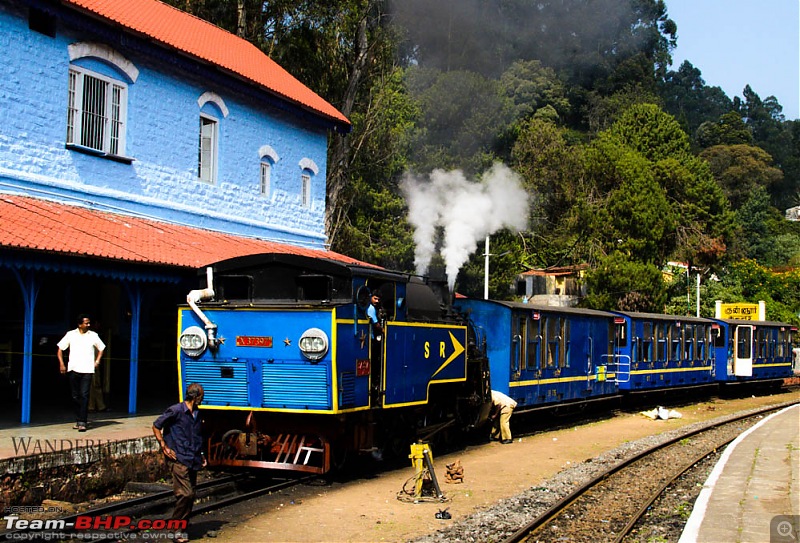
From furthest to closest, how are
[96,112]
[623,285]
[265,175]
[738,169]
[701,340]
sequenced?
[738,169] → [623,285] → [701,340] → [265,175] → [96,112]

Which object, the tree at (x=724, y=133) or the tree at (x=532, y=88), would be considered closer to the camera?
the tree at (x=532, y=88)

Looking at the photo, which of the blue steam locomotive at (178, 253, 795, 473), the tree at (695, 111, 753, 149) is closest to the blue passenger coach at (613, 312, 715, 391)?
the blue steam locomotive at (178, 253, 795, 473)

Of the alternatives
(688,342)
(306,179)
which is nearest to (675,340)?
(688,342)

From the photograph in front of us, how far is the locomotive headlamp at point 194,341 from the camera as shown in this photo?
33.5 ft

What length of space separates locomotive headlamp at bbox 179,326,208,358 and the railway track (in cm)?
446

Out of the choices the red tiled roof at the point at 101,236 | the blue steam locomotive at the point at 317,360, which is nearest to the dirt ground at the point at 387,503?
the blue steam locomotive at the point at 317,360

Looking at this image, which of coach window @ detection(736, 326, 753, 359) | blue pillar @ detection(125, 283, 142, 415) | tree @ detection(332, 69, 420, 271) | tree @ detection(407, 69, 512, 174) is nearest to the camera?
blue pillar @ detection(125, 283, 142, 415)

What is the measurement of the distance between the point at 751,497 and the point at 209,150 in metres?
13.3

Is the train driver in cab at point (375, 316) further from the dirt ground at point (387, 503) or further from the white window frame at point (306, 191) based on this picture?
the white window frame at point (306, 191)

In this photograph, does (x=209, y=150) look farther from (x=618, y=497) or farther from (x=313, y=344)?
(x=618, y=497)

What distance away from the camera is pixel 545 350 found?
17.4 m

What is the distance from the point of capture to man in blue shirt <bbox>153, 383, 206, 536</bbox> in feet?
25.3

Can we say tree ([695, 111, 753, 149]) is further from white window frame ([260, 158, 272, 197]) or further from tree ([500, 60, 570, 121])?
white window frame ([260, 158, 272, 197])

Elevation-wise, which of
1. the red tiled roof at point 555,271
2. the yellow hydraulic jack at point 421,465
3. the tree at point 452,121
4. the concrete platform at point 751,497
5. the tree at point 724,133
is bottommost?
the concrete platform at point 751,497
